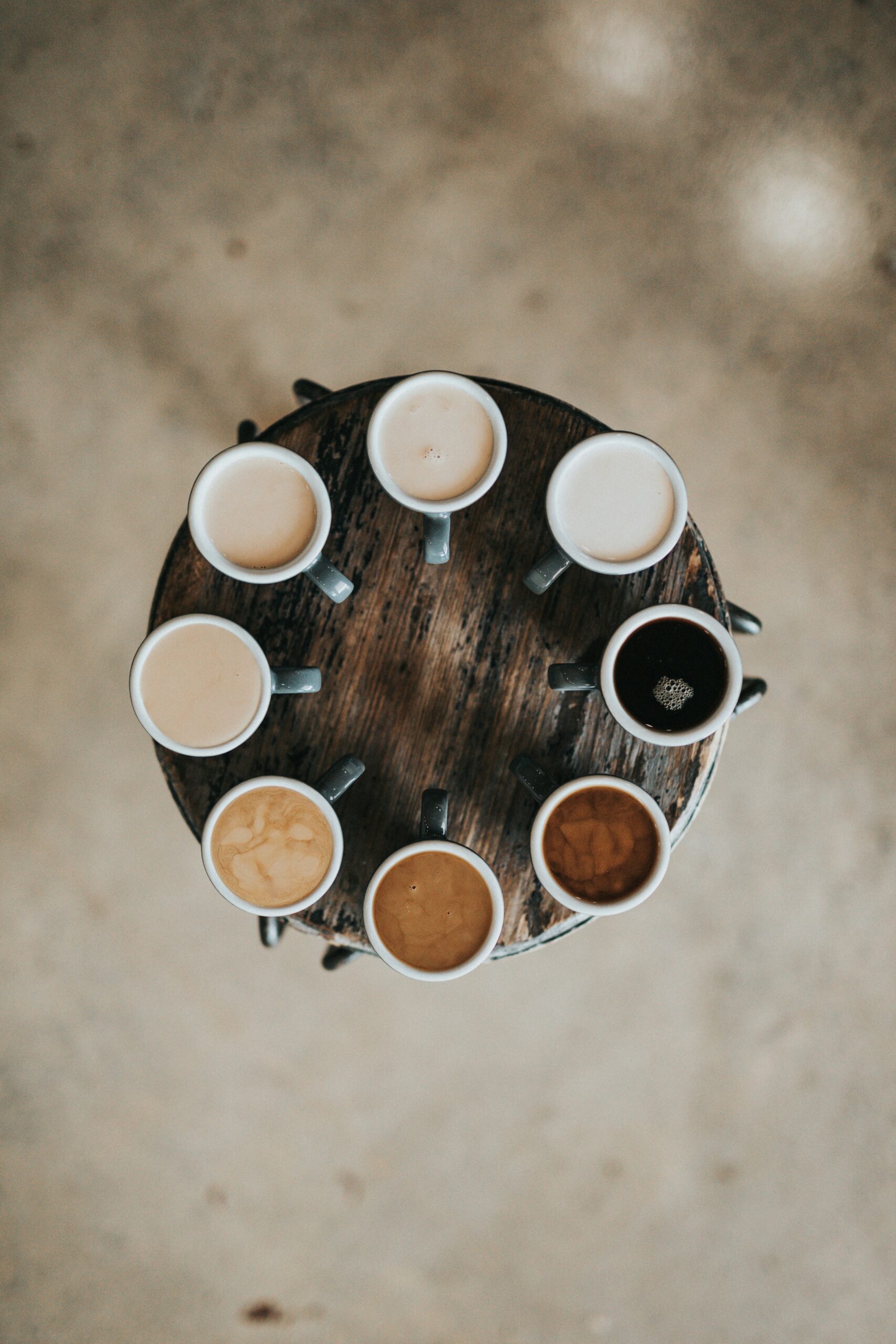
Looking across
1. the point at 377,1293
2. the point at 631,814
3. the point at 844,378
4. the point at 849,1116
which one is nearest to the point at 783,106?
the point at 844,378

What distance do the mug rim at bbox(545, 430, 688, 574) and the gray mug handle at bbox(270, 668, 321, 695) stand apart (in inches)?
16.0

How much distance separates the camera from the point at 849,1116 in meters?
1.85

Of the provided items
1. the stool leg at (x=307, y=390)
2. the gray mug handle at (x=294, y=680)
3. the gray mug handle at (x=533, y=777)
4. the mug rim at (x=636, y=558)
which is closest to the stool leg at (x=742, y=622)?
the mug rim at (x=636, y=558)

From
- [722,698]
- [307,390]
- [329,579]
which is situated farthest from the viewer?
[307,390]

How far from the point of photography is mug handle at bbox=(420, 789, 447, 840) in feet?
3.59

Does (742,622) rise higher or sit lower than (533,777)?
higher

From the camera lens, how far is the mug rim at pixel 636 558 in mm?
1047

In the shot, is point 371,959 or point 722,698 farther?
point 371,959

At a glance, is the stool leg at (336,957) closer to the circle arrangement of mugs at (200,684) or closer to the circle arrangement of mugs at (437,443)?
the circle arrangement of mugs at (200,684)

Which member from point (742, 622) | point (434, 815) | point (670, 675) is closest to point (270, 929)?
point (434, 815)

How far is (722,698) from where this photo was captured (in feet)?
3.36

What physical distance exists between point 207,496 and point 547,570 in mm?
497

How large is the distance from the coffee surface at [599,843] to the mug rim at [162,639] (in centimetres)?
43

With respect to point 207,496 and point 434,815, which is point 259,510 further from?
point 434,815
